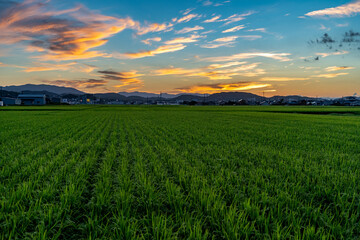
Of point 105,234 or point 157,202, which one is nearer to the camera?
point 105,234

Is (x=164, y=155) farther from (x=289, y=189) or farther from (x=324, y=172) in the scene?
(x=324, y=172)

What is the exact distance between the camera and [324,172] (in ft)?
17.4

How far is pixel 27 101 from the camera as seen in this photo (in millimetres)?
117000

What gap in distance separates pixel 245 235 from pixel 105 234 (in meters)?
1.92

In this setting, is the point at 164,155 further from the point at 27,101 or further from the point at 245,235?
the point at 27,101

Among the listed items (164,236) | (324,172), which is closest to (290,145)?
(324,172)

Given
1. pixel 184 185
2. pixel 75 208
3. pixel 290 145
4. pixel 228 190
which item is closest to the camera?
pixel 75 208

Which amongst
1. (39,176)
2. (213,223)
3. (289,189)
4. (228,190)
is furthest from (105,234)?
(289,189)

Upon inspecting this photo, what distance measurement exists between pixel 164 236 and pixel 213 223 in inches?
30.5

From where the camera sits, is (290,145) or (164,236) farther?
(290,145)

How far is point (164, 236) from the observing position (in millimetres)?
2582

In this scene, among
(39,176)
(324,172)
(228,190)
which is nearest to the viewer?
(228,190)

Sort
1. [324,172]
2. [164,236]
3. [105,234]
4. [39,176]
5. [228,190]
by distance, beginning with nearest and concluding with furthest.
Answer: [164,236] < [105,234] < [228,190] < [39,176] < [324,172]

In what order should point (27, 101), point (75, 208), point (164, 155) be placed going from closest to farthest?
point (75, 208)
point (164, 155)
point (27, 101)
